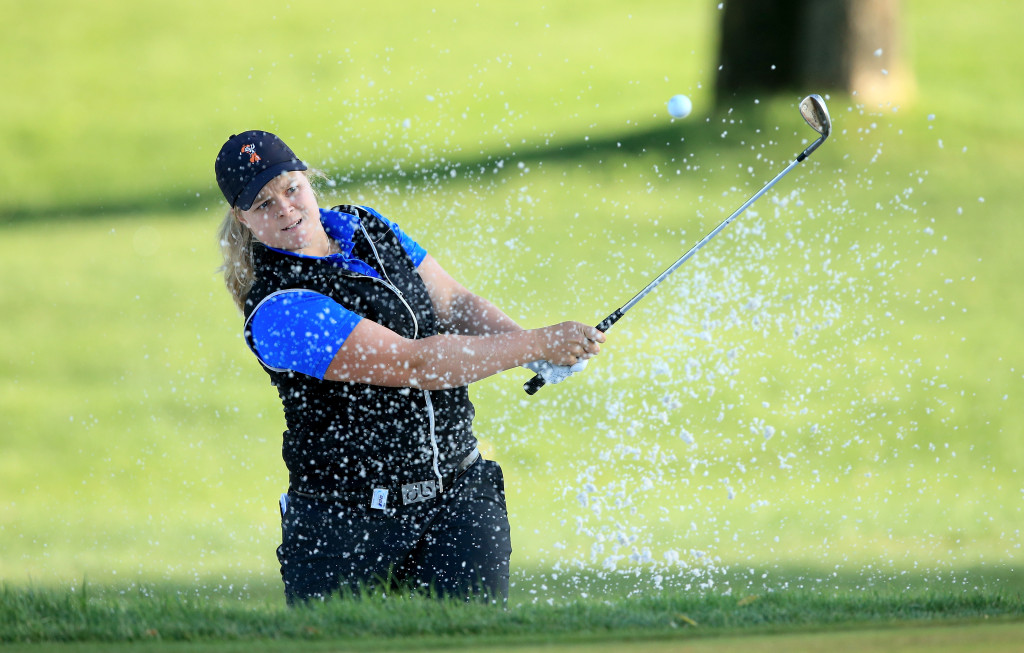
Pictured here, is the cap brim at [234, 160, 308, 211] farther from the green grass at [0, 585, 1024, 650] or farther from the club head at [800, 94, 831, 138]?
the club head at [800, 94, 831, 138]

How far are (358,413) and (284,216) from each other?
1.49 ft

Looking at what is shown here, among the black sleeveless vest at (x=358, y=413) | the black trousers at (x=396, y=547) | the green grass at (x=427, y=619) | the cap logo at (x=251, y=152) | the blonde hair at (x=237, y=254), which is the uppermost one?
Result: the cap logo at (x=251, y=152)

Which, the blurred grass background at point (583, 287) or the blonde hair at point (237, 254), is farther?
the blurred grass background at point (583, 287)

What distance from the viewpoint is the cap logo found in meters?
2.92

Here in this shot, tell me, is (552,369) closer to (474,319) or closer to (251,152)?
(474,319)

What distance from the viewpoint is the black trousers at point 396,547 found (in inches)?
116

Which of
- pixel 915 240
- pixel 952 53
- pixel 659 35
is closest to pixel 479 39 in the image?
pixel 659 35

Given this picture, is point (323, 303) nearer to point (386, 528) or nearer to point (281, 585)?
point (386, 528)

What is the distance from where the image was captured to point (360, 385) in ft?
9.48

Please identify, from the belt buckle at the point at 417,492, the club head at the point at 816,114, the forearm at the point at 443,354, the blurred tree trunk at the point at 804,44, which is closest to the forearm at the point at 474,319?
the forearm at the point at 443,354

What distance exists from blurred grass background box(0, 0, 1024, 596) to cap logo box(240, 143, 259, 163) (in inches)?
73.8

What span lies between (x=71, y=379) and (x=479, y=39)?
8.71 meters

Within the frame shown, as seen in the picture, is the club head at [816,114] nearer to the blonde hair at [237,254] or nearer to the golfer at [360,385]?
the golfer at [360,385]

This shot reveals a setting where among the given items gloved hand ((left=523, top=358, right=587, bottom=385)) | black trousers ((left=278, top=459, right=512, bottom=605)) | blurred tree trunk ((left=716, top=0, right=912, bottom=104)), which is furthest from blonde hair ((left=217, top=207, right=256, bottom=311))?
blurred tree trunk ((left=716, top=0, right=912, bottom=104))
